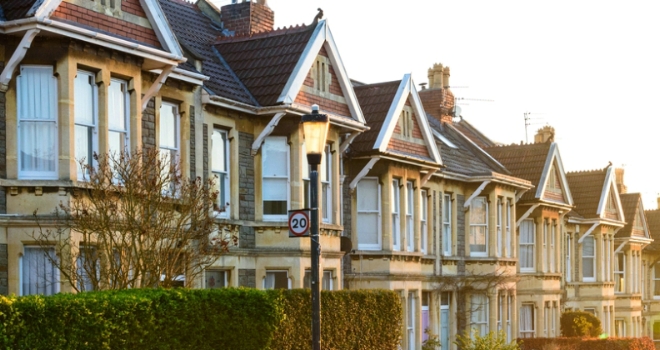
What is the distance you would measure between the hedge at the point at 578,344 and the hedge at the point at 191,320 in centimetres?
1760

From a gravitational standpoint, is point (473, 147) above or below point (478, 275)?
above

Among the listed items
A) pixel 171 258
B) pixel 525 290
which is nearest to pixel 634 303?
pixel 525 290

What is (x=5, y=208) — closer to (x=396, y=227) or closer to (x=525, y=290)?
(x=396, y=227)

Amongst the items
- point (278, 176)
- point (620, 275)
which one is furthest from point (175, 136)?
point (620, 275)

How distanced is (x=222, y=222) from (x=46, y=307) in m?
9.96

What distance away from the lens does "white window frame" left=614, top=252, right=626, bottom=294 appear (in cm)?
5706

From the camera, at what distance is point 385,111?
3100 cm

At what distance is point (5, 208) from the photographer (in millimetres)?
18750

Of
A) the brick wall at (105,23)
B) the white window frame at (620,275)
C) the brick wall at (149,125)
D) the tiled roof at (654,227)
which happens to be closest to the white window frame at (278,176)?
the brick wall at (149,125)

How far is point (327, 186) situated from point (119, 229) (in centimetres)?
1017

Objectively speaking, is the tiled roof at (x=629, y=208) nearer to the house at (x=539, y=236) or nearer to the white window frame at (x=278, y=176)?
the house at (x=539, y=236)

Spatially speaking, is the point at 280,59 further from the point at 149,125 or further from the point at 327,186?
the point at 149,125

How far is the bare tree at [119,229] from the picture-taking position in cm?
1806

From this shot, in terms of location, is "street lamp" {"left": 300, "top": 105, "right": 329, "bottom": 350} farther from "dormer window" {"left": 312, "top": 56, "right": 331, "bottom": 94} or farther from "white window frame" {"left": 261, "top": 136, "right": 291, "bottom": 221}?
"dormer window" {"left": 312, "top": 56, "right": 331, "bottom": 94}
